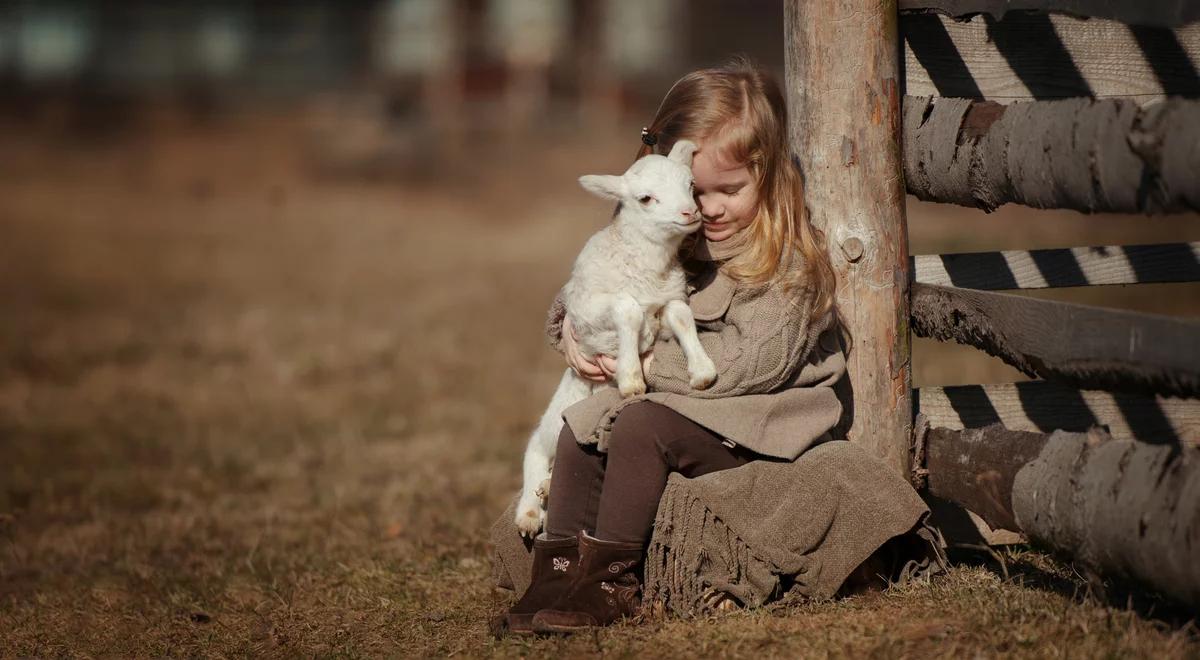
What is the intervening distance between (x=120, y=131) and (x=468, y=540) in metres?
24.6

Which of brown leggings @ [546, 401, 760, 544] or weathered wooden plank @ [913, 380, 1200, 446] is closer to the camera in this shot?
brown leggings @ [546, 401, 760, 544]

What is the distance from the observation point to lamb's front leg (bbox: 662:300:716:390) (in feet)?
12.1

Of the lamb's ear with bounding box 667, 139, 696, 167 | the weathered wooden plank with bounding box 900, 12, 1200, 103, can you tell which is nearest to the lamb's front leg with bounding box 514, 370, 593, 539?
the lamb's ear with bounding box 667, 139, 696, 167

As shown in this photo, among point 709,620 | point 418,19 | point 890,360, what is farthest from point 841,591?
point 418,19

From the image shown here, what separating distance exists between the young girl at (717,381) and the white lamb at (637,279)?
72 mm

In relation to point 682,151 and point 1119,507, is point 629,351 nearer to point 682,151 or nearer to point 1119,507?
point 682,151

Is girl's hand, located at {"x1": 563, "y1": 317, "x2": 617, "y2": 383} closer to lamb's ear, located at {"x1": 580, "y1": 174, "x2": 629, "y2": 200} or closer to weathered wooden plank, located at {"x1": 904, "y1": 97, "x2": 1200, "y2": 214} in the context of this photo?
lamb's ear, located at {"x1": 580, "y1": 174, "x2": 629, "y2": 200}

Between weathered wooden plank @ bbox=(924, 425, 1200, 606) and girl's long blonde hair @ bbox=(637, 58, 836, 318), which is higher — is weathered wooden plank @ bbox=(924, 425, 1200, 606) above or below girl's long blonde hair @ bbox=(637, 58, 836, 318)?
below

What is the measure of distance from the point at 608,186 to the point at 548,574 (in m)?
1.23

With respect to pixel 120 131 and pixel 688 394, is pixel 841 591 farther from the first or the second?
pixel 120 131

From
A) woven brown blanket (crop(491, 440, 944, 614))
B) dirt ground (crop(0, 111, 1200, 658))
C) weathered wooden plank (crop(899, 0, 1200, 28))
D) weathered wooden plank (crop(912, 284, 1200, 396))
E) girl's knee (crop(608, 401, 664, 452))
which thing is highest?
weathered wooden plank (crop(899, 0, 1200, 28))

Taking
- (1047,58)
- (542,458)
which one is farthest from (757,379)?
(1047,58)

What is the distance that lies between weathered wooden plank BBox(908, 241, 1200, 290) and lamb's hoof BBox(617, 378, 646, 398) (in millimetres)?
998

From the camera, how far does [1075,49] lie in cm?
381
